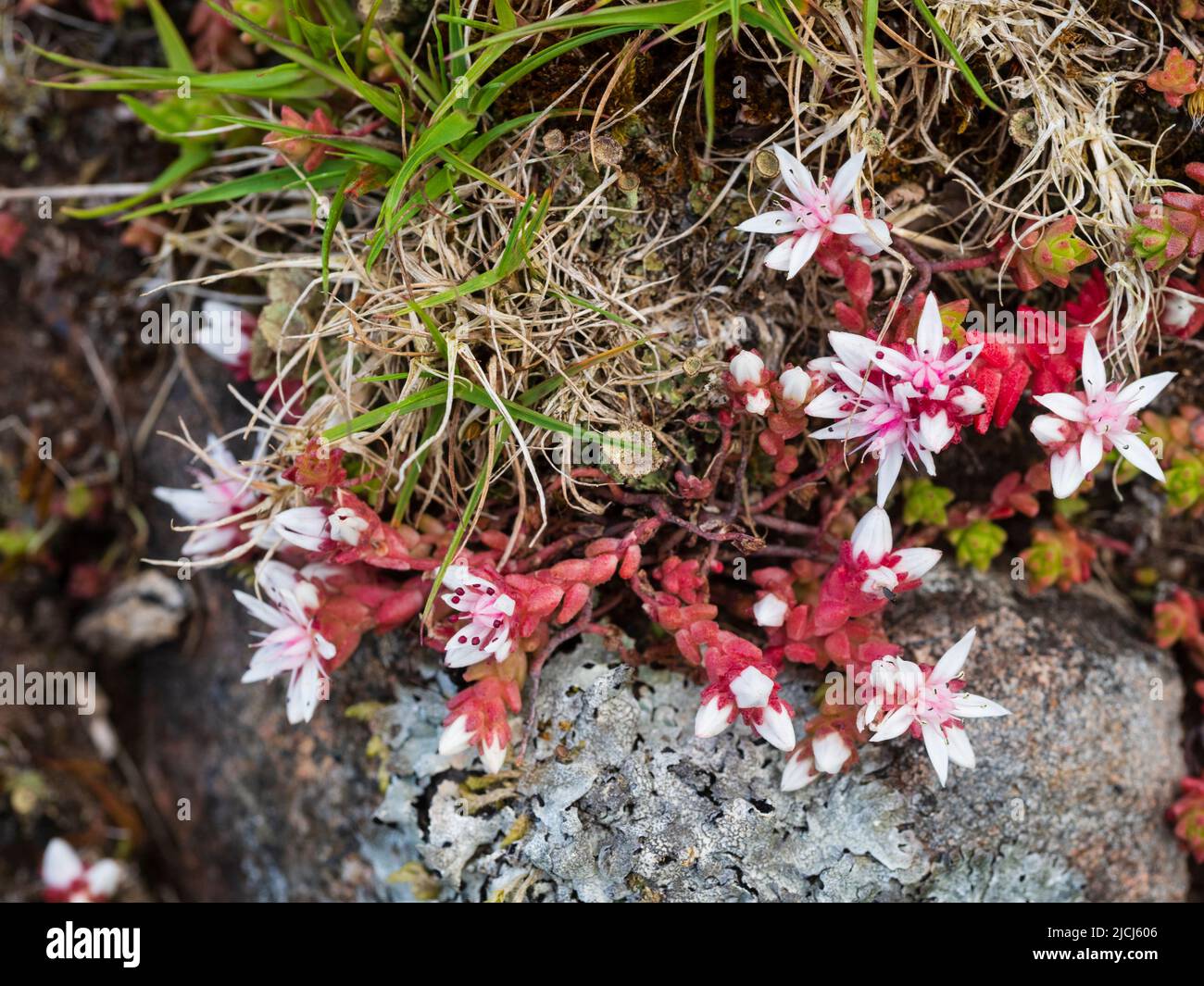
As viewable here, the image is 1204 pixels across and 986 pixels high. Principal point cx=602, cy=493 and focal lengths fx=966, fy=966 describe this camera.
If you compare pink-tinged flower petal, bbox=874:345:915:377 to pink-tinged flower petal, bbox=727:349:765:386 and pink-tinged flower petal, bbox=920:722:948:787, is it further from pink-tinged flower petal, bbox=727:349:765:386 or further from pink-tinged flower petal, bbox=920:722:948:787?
pink-tinged flower petal, bbox=920:722:948:787

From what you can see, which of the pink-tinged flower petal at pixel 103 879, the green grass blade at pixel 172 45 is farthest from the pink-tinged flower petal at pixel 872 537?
the pink-tinged flower petal at pixel 103 879

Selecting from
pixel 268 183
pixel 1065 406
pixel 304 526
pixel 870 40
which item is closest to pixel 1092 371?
pixel 1065 406

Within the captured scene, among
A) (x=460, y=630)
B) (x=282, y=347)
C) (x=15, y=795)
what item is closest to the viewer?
(x=460, y=630)

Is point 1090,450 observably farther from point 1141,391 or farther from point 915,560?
point 915,560

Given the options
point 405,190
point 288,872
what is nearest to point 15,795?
point 288,872

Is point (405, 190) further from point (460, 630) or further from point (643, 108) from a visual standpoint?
point (460, 630)
